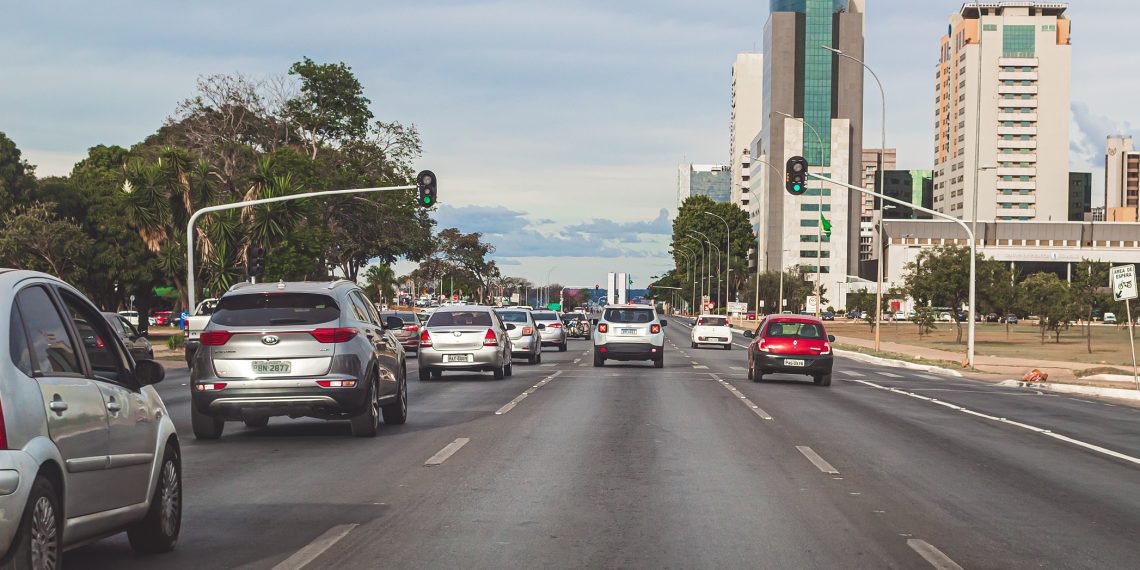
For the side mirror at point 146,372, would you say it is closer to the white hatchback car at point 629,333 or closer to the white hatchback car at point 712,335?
the white hatchback car at point 629,333

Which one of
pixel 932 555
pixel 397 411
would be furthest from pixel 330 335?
pixel 932 555

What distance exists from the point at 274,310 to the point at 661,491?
223 inches

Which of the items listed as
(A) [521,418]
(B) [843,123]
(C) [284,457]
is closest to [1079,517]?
(C) [284,457]

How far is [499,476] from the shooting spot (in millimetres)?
11344

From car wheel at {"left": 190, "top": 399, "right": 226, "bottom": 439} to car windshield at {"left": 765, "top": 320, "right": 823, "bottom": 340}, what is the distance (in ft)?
53.5

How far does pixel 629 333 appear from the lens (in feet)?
112

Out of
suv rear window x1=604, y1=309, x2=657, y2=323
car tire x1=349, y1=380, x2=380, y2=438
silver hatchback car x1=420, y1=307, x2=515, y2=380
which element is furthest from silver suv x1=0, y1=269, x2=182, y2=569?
suv rear window x1=604, y1=309, x2=657, y2=323

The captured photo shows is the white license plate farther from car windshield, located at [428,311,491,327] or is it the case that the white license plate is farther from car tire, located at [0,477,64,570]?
car windshield, located at [428,311,491,327]

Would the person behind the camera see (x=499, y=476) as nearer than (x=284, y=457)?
Yes

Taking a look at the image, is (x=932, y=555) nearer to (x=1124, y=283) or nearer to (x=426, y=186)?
(x=1124, y=283)

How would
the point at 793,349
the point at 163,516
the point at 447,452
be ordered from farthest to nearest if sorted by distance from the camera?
the point at 793,349
the point at 447,452
the point at 163,516

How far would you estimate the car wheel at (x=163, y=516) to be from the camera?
291 inches

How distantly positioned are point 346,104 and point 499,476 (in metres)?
63.1

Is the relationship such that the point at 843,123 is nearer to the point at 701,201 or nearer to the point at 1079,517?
the point at 701,201
